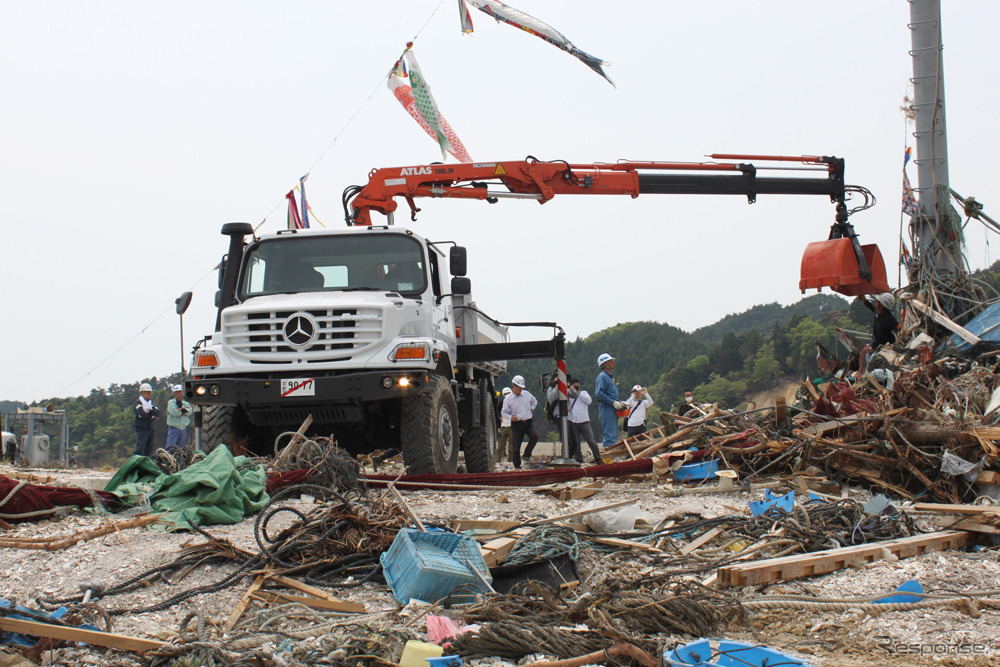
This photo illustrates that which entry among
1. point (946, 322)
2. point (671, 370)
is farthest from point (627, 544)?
point (671, 370)

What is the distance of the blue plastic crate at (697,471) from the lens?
8.73 metres

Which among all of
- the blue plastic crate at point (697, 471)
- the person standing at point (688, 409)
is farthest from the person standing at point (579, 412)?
the blue plastic crate at point (697, 471)

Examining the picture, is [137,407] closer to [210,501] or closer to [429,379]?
[429,379]

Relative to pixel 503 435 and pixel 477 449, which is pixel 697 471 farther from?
pixel 503 435

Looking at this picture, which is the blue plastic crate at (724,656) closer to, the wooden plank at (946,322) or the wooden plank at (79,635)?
the wooden plank at (79,635)

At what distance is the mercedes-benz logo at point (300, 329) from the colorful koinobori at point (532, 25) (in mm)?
6265

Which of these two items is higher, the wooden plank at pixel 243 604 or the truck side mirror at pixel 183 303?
the truck side mirror at pixel 183 303

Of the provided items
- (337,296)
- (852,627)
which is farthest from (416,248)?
(852,627)

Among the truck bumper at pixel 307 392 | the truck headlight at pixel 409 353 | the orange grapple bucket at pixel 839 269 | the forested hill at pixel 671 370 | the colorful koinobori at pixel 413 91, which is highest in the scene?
the colorful koinobori at pixel 413 91

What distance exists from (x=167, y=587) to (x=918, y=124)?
12.5m

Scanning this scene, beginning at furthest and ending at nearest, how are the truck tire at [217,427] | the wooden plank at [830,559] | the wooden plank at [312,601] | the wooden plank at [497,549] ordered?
the truck tire at [217,427] < the wooden plank at [497,549] < the wooden plank at [830,559] < the wooden plank at [312,601]

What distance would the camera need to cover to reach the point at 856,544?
5422mm

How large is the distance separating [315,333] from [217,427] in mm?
1445

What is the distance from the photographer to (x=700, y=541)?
5.56 m
